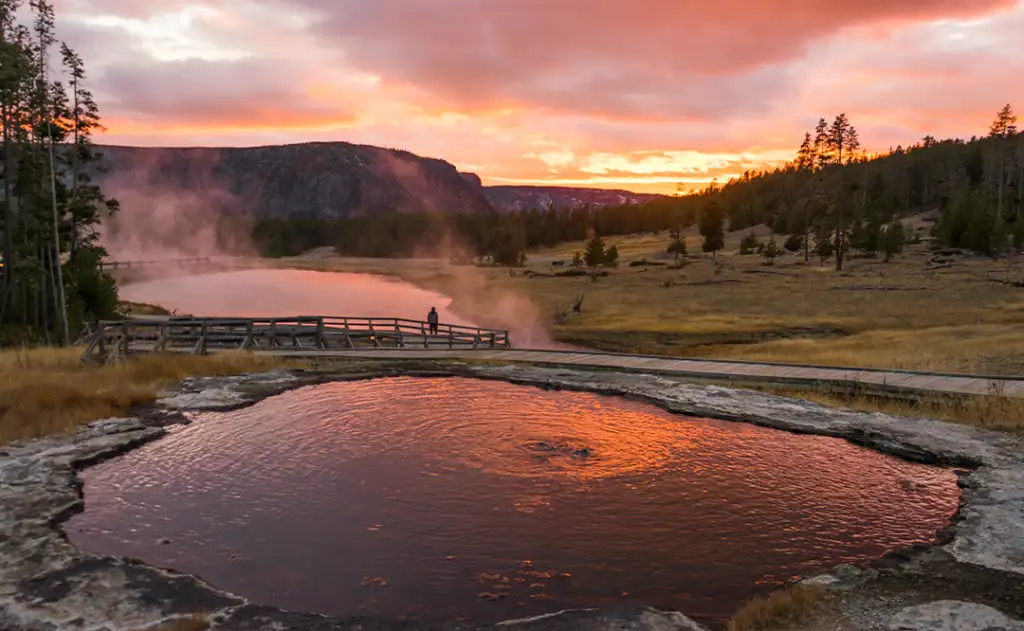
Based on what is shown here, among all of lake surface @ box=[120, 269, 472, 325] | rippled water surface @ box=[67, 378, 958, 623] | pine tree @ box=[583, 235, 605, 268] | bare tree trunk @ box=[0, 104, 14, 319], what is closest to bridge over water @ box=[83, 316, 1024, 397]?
rippled water surface @ box=[67, 378, 958, 623]

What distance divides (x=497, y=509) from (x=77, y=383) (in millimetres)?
13320

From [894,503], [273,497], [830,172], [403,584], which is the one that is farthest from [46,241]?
[830,172]

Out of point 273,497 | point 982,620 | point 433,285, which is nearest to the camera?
point 982,620

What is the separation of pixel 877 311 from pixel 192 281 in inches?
3597

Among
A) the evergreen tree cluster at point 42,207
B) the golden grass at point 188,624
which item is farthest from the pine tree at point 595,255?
the golden grass at point 188,624

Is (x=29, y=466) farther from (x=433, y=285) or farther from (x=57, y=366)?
(x=433, y=285)

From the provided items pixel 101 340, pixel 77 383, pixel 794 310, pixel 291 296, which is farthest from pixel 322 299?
pixel 77 383

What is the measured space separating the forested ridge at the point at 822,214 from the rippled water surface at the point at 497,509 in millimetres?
65575

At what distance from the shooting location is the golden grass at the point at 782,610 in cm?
726

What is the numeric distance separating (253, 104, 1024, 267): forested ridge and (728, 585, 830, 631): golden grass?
2776 inches

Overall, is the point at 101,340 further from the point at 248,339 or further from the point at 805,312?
the point at 805,312

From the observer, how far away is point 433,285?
86.9 metres

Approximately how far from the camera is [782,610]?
7.51 m

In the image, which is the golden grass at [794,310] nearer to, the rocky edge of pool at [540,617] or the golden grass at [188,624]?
the rocky edge of pool at [540,617]
